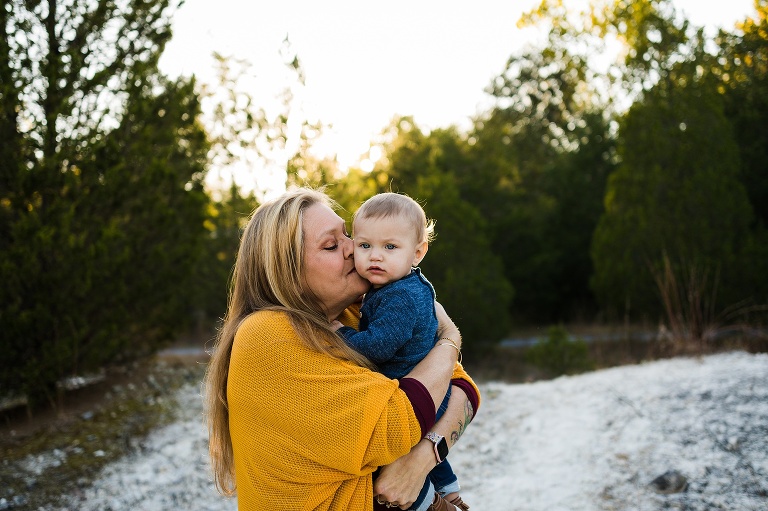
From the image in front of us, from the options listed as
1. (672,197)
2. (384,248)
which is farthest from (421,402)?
(672,197)

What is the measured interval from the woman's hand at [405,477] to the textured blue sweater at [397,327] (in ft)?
0.96

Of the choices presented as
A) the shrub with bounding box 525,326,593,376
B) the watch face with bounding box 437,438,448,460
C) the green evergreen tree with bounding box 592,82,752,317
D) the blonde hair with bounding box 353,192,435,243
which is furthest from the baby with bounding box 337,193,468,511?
the green evergreen tree with bounding box 592,82,752,317

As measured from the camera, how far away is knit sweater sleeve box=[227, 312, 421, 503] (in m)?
1.95

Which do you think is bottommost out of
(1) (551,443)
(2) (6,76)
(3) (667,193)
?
(1) (551,443)

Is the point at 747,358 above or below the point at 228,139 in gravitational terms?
below

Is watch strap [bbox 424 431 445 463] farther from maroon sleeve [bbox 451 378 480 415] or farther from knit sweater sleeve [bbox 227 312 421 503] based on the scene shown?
maroon sleeve [bbox 451 378 480 415]

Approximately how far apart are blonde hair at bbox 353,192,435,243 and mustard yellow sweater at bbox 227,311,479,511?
1.85 feet

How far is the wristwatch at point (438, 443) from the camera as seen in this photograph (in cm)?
213

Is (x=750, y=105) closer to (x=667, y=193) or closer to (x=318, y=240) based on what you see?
(x=667, y=193)

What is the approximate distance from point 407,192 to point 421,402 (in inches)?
539

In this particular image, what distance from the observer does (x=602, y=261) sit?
14.1 meters

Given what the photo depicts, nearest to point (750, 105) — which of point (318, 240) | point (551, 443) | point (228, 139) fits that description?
point (228, 139)

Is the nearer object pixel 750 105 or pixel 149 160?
pixel 149 160

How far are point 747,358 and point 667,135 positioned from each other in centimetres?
677
